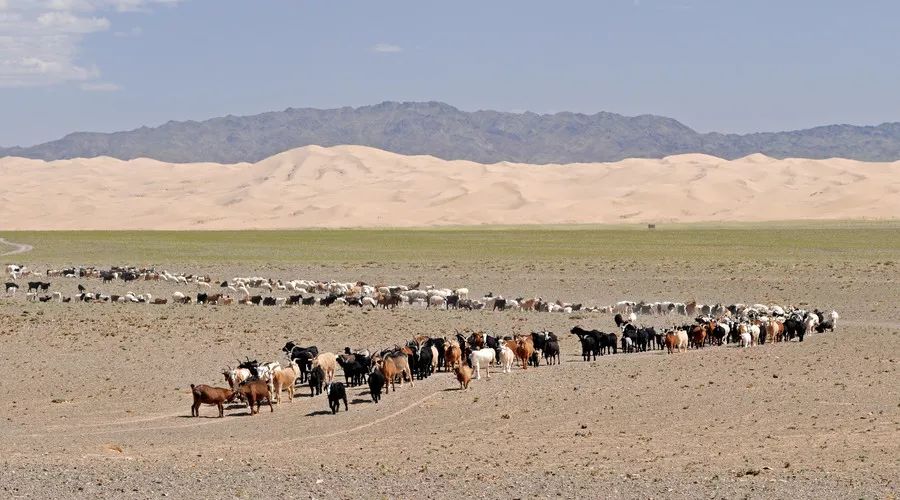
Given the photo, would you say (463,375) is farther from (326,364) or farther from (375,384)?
(326,364)

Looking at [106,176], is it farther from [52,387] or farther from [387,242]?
[52,387]

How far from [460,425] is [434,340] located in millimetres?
6177

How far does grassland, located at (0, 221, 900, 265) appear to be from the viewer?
61.1 metres

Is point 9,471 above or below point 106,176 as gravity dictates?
below

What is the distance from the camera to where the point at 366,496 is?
12.4 m

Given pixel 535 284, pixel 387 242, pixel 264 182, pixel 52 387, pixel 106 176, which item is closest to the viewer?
pixel 52 387

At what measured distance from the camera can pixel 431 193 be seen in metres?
152

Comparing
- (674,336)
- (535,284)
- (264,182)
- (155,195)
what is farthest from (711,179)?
(674,336)

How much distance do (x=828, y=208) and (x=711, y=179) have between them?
28386 mm

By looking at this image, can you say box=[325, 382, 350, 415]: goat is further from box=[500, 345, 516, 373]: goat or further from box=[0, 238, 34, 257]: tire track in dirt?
box=[0, 238, 34, 257]: tire track in dirt

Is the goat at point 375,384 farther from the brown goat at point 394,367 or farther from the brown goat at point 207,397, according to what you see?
the brown goat at point 207,397

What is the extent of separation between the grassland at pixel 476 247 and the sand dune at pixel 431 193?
34.1 metres

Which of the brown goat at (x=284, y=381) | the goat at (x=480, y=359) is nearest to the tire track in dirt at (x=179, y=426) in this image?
the brown goat at (x=284, y=381)

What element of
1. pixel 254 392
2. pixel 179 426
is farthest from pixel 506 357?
pixel 179 426
